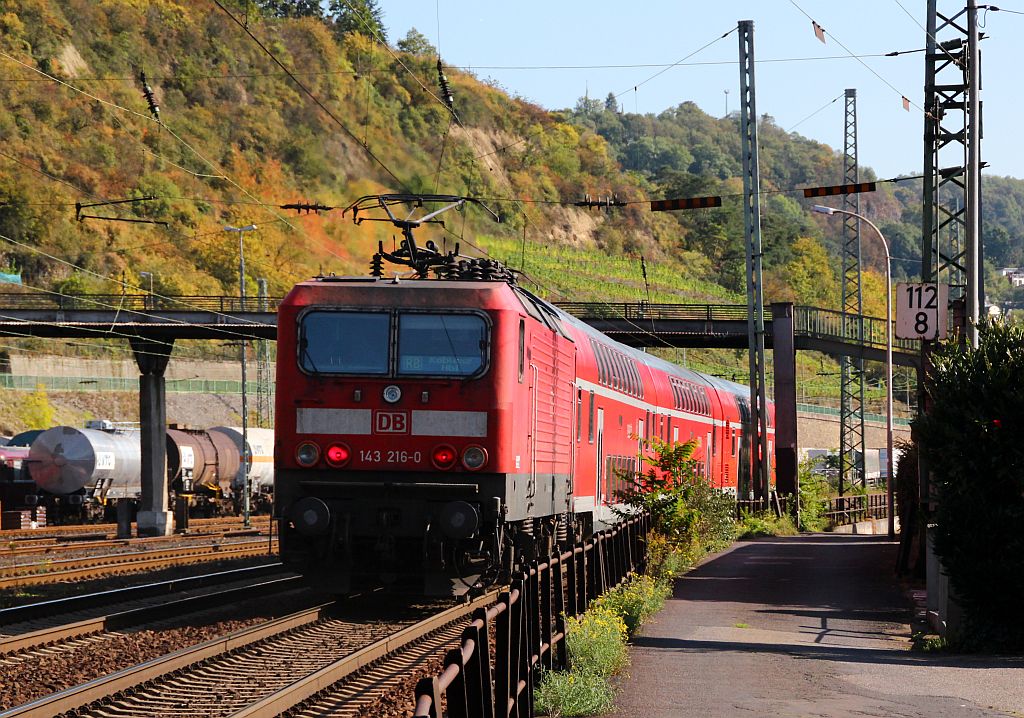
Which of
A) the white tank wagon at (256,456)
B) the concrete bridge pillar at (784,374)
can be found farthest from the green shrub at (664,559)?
the white tank wagon at (256,456)

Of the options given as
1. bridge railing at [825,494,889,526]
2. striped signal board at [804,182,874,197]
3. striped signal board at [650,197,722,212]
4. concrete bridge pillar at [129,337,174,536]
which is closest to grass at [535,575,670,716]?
striped signal board at [650,197,722,212]

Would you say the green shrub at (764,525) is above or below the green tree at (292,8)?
below

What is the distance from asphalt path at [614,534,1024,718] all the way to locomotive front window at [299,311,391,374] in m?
4.25

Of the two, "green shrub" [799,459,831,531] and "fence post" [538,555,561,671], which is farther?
"green shrub" [799,459,831,531]

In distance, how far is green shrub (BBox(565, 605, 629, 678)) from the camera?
1201 cm

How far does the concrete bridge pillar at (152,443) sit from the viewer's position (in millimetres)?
43031

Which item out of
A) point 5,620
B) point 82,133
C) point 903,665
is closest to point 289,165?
point 82,133

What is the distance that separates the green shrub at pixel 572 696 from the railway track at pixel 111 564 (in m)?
11.7

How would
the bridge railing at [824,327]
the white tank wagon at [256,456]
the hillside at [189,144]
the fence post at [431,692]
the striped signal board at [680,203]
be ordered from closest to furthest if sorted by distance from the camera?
the fence post at [431,692]
the striped signal board at [680,203]
the bridge railing at [824,327]
the white tank wagon at [256,456]
the hillside at [189,144]

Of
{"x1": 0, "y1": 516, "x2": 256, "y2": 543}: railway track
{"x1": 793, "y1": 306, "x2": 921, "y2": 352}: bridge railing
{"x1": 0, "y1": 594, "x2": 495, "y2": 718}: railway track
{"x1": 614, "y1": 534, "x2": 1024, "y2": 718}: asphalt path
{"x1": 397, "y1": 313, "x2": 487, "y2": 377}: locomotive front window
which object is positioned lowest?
{"x1": 0, "y1": 516, "x2": 256, "y2": 543}: railway track

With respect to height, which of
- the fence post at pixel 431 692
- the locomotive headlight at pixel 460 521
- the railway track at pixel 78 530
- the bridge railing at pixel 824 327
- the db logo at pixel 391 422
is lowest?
the railway track at pixel 78 530

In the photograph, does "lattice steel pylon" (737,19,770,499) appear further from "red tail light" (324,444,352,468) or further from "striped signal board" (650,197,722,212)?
"red tail light" (324,444,352,468)

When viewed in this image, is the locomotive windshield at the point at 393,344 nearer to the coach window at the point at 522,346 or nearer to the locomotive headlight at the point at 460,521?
the coach window at the point at 522,346

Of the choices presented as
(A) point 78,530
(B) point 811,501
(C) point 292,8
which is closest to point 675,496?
(B) point 811,501
